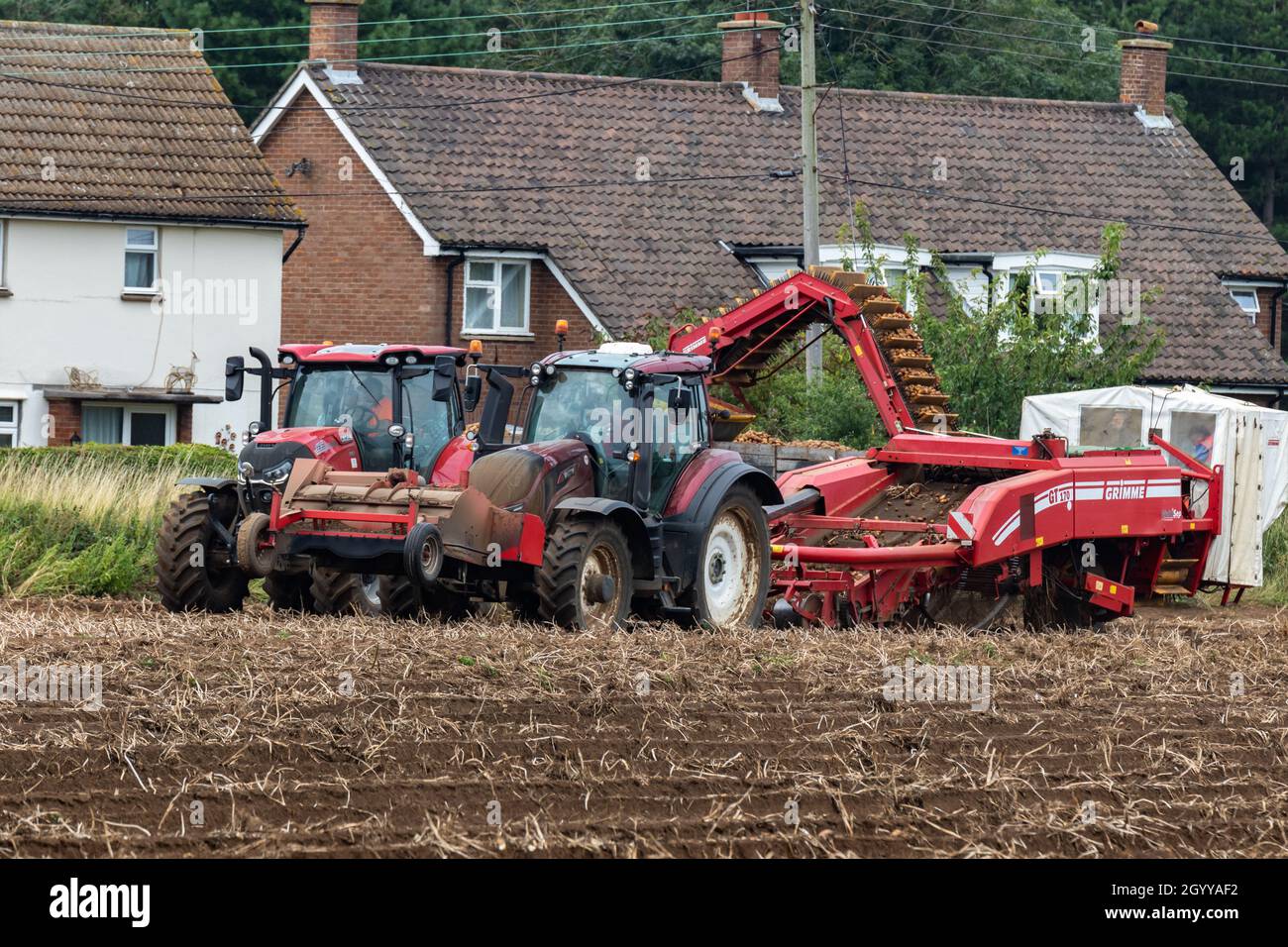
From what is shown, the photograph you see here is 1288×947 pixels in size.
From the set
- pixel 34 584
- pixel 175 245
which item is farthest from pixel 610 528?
pixel 175 245

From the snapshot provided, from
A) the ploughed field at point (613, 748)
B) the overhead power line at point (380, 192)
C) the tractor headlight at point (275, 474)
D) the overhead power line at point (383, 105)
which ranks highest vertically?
the overhead power line at point (383, 105)

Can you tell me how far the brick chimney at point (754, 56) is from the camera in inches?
1500

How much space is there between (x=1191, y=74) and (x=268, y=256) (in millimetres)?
29107

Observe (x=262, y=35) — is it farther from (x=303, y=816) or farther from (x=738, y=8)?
(x=303, y=816)

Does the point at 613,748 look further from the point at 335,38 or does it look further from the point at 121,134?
the point at 335,38

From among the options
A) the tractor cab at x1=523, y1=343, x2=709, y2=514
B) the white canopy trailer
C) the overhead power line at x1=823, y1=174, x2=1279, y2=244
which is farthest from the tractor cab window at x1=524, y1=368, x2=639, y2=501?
the overhead power line at x1=823, y1=174, x2=1279, y2=244

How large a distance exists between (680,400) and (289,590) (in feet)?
10.9

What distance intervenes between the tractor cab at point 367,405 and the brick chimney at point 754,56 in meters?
23.4

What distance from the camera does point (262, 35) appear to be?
152ft

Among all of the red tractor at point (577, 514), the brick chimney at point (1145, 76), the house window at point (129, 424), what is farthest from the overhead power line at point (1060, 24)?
the red tractor at point (577, 514)

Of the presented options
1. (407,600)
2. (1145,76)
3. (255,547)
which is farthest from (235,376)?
(1145,76)

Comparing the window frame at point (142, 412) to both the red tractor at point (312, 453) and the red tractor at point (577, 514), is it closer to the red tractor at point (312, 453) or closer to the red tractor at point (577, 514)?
the red tractor at point (312, 453)

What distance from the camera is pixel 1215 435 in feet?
70.6

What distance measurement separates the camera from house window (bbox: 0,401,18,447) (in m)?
30.0
